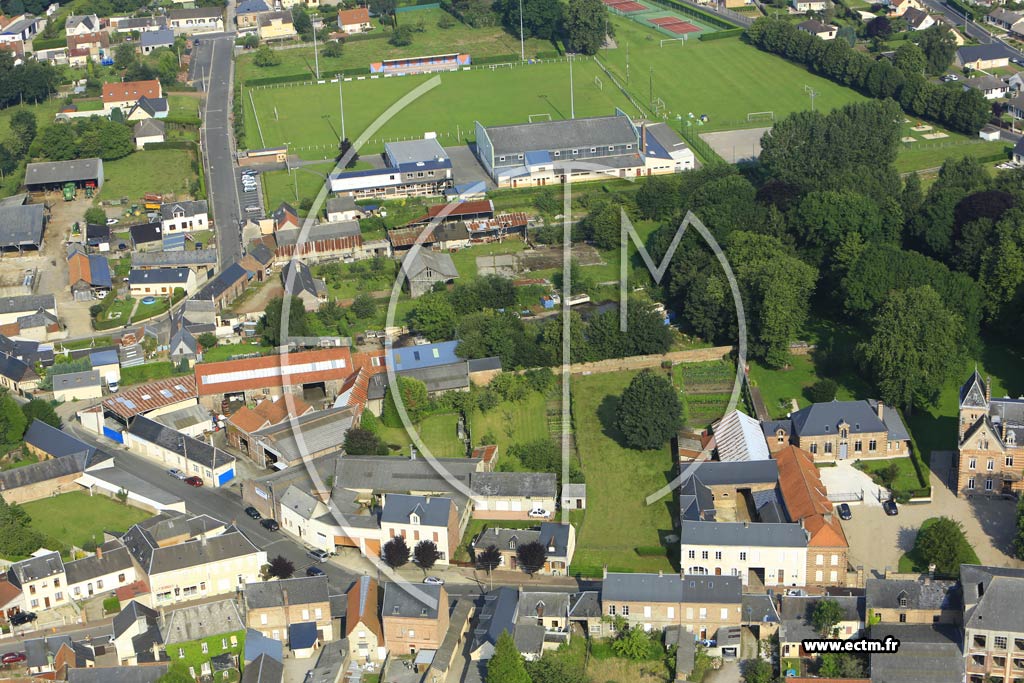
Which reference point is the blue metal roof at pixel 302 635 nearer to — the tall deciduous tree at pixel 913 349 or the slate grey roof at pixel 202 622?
the slate grey roof at pixel 202 622

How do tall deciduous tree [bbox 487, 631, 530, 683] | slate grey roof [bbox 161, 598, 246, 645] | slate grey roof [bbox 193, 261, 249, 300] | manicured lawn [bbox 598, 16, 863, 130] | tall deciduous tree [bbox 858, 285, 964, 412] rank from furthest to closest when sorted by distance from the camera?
manicured lawn [bbox 598, 16, 863, 130] → slate grey roof [bbox 193, 261, 249, 300] → tall deciduous tree [bbox 858, 285, 964, 412] → slate grey roof [bbox 161, 598, 246, 645] → tall deciduous tree [bbox 487, 631, 530, 683]

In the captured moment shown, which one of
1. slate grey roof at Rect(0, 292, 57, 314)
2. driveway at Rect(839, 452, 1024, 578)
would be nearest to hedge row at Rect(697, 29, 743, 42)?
slate grey roof at Rect(0, 292, 57, 314)

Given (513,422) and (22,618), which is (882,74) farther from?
(22,618)

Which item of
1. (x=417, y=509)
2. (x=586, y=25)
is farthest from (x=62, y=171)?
(x=417, y=509)

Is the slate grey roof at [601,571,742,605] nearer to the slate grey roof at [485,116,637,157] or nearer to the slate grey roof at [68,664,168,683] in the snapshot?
the slate grey roof at [68,664,168,683]

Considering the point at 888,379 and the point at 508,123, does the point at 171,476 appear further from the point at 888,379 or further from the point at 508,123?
the point at 508,123

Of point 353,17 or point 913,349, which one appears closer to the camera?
point 913,349
